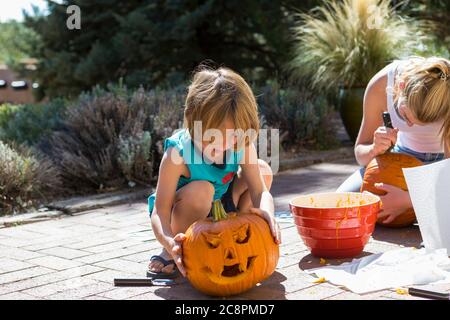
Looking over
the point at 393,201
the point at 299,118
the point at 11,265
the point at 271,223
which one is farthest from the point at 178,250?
the point at 299,118

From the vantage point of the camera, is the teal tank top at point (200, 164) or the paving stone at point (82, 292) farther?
the teal tank top at point (200, 164)

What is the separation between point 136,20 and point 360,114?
3.26 meters

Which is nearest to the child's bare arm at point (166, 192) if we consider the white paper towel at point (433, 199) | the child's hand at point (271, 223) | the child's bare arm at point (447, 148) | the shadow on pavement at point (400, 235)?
the child's hand at point (271, 223)

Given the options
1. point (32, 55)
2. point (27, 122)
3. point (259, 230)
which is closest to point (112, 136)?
point (27, 122)

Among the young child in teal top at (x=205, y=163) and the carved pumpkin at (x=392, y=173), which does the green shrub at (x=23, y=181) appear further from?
the carved pumpkin at (x=392, y=173)

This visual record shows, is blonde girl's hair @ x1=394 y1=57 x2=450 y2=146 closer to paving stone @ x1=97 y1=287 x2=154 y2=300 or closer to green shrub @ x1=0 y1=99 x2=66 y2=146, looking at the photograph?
paving stone @ x1=97 y1=287 x2=154 y2=300

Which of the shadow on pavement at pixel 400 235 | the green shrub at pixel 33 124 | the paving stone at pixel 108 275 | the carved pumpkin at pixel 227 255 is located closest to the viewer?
the carved pumpkin at pixel 227 255

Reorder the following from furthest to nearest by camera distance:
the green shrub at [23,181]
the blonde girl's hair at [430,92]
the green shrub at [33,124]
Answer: the green shrub at [33,124] → the green shrub at [23,181] → the blonde girl's hair at [430,92]

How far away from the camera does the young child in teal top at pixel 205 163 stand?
2754 millimetres

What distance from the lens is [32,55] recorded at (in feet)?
33.3

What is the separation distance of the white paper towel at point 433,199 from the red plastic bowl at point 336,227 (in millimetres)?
185

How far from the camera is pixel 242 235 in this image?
8.69ft
